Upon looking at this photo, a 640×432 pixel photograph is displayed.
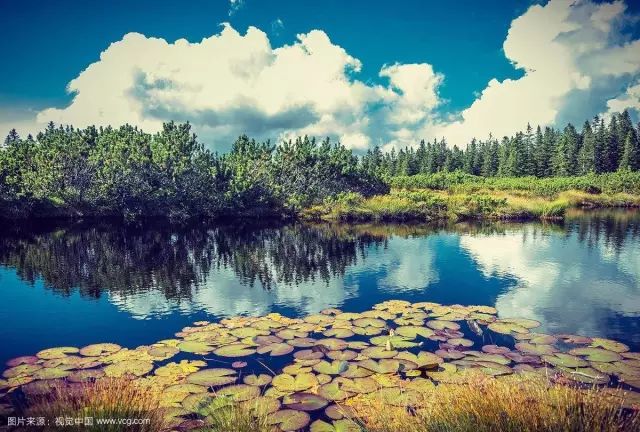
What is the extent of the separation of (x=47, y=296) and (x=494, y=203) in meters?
47.4

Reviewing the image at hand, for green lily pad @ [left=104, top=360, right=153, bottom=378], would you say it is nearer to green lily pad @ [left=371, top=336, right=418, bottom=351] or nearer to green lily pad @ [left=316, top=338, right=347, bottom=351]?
green lily pad @ [left=316, top=338, right=347, bottom=351]

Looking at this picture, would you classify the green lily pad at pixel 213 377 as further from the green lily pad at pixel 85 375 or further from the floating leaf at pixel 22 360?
the floating leaf at pixel 22 360

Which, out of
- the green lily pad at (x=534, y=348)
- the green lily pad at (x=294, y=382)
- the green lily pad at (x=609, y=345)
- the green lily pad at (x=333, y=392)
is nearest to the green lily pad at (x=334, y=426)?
the green lily pad at (x=333, y=392)

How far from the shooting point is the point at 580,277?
22.6m

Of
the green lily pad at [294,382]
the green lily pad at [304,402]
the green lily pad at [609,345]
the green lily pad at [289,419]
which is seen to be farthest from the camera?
the green lily pad at [609,345]

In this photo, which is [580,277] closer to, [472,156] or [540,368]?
[540,368]

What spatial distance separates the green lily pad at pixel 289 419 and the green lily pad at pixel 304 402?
22 cm

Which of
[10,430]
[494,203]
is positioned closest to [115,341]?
[10,430]

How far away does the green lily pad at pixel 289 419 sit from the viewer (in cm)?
850

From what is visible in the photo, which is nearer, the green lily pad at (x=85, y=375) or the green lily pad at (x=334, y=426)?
the green lily pad at (x=334, y=426)

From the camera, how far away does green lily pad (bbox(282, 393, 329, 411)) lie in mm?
9203

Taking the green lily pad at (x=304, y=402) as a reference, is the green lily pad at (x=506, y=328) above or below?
below

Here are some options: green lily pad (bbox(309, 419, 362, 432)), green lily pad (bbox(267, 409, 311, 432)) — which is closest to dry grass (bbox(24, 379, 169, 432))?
green lily pad (bbox(267, 409, 311, 432))

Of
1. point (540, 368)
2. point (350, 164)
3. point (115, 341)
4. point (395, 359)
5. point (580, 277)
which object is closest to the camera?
point (540, 368)
